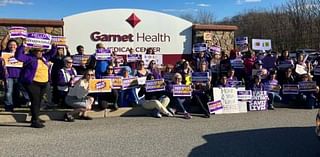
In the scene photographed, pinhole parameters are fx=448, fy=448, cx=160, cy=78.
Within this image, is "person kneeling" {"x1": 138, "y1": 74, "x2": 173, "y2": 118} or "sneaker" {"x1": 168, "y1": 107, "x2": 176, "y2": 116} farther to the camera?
"sneaker" {"x1": 168, "y1": 107, "x2": 176, "y2": 116}

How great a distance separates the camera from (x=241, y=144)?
25.9 feet

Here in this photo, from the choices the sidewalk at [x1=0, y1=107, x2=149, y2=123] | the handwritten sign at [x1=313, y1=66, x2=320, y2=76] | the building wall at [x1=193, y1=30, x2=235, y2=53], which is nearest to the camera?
the sidewalk at [x1=0, y1=107, x2=149, y2=123]

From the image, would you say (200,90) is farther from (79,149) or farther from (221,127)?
(79,149)

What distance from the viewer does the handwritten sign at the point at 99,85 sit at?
1074 centimetres

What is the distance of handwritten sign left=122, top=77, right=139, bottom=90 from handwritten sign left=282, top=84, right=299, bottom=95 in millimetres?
4574

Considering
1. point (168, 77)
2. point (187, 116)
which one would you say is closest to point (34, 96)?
point (187, 116)

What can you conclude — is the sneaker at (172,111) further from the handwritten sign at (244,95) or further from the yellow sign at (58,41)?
the yellow sign at (58,41)

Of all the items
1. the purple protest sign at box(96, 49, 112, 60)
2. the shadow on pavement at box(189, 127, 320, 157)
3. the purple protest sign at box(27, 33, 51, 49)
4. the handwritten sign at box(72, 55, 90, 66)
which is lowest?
the shadow on pavement at box(189, 127, 320, 157)

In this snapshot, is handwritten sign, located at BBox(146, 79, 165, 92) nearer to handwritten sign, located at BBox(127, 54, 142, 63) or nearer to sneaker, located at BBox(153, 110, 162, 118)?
sneaker, located at BBox(153, 110, 162, 118)

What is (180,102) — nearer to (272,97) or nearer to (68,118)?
(68,118)

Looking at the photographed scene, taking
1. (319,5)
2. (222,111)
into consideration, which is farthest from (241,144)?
(319,5)

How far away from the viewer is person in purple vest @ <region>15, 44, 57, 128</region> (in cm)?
923

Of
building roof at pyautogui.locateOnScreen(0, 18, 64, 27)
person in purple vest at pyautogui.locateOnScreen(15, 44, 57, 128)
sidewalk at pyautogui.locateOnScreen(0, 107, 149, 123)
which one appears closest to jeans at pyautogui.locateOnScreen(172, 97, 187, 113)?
sidewalk at pyautogui.locateOnScreen(0, 107, 149, 123)

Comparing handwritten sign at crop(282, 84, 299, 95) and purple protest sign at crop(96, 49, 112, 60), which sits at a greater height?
purple protest sign at crop(96, 49, 112, 60)
